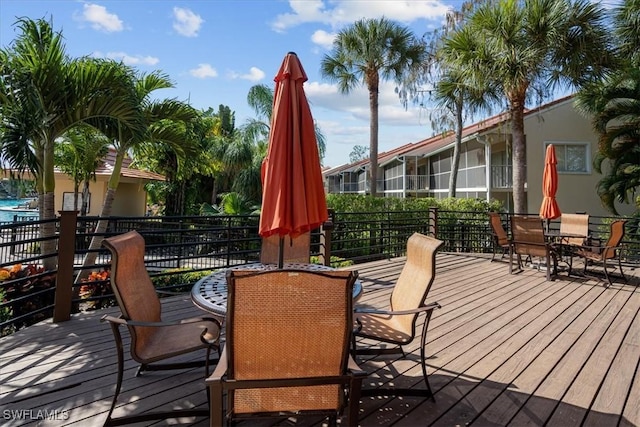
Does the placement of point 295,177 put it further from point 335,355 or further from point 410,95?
point 410,95

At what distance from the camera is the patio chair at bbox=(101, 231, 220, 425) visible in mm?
1937

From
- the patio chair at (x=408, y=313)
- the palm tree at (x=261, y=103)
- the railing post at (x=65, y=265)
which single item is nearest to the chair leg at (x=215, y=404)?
the patio chair at (x=408, y=313)

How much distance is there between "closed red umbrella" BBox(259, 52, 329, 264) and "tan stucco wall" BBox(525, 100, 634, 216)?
606 inches

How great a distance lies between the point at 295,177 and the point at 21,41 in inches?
180

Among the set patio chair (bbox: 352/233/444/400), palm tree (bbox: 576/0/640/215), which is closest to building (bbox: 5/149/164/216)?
patio chair (bbox: 352/233/444/400)

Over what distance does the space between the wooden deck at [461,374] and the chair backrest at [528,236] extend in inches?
68.2

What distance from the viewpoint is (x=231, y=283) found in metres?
1.47

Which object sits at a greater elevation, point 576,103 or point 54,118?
point 576,103

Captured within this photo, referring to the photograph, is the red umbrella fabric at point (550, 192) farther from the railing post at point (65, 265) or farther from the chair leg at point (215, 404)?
the railing post at point (65, 265)

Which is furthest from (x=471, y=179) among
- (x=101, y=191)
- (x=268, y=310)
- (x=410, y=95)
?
(x=268, y=310)

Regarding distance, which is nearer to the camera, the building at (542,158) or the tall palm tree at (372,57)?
the tall palm tree at (372,57)

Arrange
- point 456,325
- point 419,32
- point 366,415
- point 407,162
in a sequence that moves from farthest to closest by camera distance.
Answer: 1. point 407,162
2. point 419,32
3. point 456,325
4. point 366,415

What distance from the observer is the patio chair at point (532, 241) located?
592 centimetres

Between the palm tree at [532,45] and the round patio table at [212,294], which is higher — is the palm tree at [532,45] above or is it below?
above
